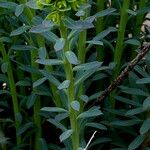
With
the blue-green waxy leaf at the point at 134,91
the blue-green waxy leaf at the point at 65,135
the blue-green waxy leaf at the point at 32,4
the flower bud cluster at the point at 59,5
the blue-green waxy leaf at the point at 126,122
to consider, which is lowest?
the blue-green waxy leaf at the point at 126,122

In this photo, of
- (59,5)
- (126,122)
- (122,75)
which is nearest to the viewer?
(59,5)

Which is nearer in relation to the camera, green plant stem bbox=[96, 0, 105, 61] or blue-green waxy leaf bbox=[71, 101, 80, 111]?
blue-green waxy leaf bbox=[71, 101, 80, 111]

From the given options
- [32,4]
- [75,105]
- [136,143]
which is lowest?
[136,143]

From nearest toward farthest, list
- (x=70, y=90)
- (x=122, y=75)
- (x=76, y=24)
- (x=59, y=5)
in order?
1. (x=59, y=5)
2. (x=76, y=24)
3. (x=70, y=90)
4. (x=122, y=75)

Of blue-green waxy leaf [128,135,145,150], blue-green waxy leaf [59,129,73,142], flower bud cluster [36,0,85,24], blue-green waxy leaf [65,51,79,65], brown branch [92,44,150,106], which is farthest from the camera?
blue-green waxy leaf [128,135,145,150]

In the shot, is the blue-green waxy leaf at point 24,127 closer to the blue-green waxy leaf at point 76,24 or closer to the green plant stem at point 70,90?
the green plant stem at point 70,90

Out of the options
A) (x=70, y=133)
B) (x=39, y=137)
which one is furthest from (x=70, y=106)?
(x=39, y=137)

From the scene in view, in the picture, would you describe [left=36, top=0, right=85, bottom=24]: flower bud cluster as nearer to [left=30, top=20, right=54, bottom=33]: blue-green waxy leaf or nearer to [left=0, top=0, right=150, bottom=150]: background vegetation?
[left=30, top=20, right=54, bottom=33]: blue-green waxy leaf

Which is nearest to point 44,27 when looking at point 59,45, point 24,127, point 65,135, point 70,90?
point 59,45

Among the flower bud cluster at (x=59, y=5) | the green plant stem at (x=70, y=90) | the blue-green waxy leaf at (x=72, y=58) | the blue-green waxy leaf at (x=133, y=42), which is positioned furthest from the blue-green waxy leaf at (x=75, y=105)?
the blue-green waxy leaf at (x=133, y=42)

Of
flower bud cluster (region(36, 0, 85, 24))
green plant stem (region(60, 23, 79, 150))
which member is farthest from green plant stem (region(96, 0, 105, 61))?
flower bud cluster (region(36, 0, 85, 24))

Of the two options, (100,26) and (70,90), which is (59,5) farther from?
(100,26)

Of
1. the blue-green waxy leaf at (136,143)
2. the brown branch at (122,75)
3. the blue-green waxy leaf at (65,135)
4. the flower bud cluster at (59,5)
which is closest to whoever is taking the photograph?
the flower bud cluster at (59,5)

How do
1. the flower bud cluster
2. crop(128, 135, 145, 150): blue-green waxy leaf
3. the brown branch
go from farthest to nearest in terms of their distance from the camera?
crop(128, 135, 145, 150): blue-green waxy leaf < the brown branch < the flower bud cluster
